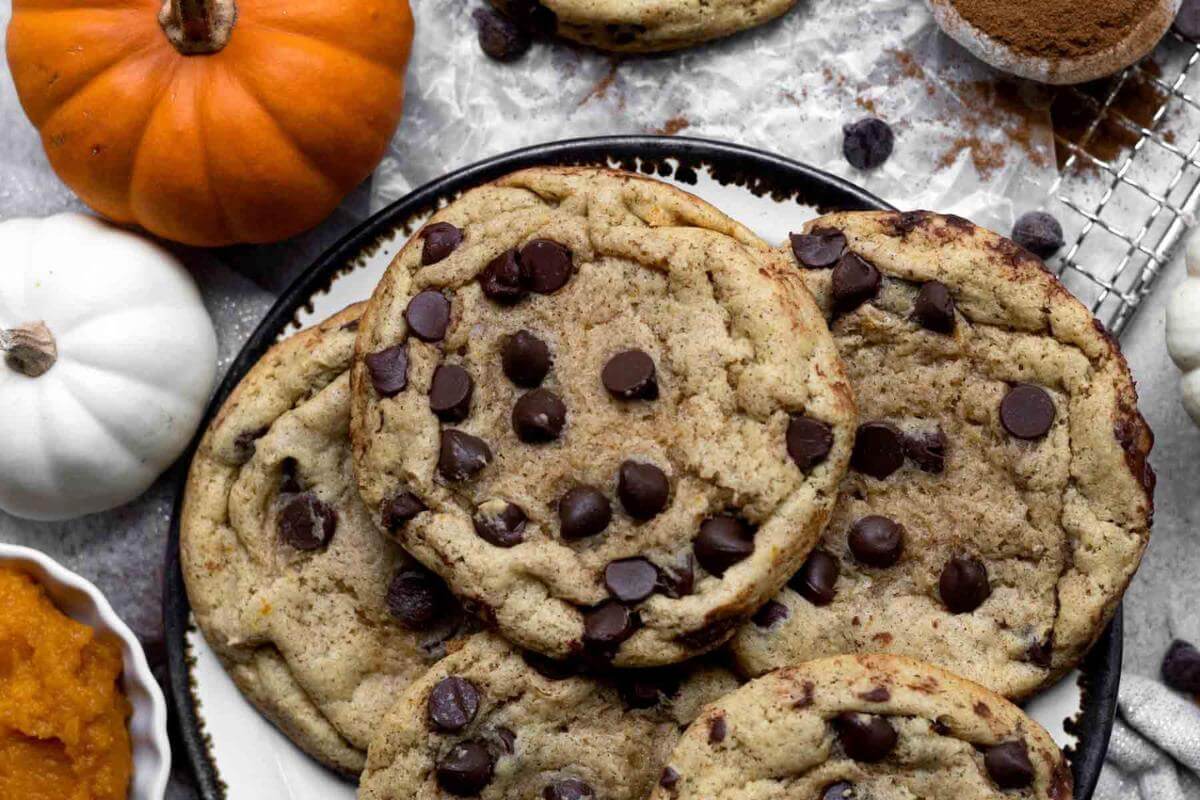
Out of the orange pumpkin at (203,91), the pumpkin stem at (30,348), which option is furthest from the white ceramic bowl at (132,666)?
the orange pumpkin at (203,91)

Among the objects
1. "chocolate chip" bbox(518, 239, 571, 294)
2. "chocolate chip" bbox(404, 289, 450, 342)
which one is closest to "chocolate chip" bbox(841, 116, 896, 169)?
"chocolate chip" bbox(518, 239, 571, 294)

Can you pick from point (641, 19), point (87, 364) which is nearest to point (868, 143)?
point (641, 19)

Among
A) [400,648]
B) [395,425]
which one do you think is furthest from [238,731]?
[395,425]

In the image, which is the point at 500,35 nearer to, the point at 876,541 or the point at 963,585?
the point at 876,541

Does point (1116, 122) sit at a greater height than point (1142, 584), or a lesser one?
greater

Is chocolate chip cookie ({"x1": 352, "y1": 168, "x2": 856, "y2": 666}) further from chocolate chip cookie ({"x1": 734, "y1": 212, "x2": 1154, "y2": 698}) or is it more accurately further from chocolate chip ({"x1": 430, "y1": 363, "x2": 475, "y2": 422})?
chocolate chip cookie ({"x1": 734, "y1": 212, "x2": 1154, "y2": 698})

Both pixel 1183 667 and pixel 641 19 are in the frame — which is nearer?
pixel 641 19

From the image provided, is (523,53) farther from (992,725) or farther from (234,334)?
(992,725)
